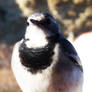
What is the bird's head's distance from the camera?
869 millimetres

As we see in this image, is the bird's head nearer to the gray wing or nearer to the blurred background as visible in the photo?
the gray wing

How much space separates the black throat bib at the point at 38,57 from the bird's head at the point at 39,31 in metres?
Answer: 0.01

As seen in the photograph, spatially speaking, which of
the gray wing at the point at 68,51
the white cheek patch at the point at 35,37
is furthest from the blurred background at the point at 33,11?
the white cheek patch at the point at 35,37

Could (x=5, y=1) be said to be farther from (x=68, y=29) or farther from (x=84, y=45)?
(x=84, y=45)

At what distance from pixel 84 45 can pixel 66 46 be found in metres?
0.48

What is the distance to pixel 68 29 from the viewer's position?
3.10 m

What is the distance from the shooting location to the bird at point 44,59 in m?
0.88

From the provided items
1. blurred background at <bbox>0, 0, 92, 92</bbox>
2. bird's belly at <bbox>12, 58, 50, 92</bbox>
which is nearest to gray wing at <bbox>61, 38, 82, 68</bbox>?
bird's belly at <bbox>12, 58, 50, 92</bbox>

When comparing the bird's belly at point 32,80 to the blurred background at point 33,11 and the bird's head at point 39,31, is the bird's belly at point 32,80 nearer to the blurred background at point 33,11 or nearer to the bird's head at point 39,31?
the bird's head at point 39,31

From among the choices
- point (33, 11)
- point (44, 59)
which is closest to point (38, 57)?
point (44, 59)

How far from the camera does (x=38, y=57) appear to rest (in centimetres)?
89

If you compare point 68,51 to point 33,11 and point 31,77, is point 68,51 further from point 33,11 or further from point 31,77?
point 33,11

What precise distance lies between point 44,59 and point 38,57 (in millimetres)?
19

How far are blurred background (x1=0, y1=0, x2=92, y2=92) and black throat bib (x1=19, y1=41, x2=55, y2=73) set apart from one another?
1.72 metres
